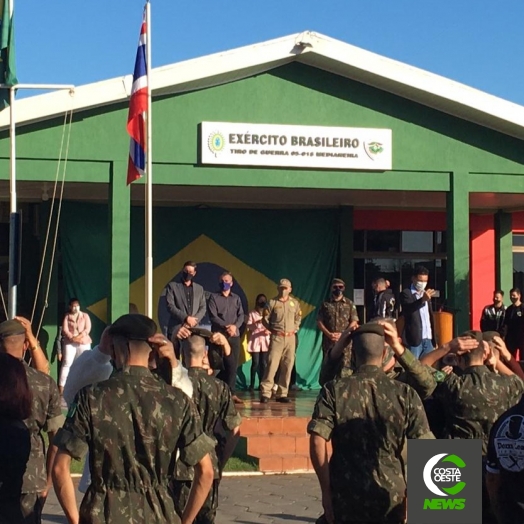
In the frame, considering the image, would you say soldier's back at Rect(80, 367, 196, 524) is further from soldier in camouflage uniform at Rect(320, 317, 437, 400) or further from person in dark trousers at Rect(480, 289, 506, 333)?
person in dark trousers at Rect(480, 289, 506, 333)

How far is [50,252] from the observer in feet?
57.1

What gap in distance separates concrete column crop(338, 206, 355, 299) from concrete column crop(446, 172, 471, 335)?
400 cm

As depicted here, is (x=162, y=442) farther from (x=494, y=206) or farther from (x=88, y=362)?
(x=494, y=206)

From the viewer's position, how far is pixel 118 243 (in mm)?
13648

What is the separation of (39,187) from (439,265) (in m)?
8.00

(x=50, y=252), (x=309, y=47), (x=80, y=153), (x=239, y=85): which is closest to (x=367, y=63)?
(x=309, y=47)

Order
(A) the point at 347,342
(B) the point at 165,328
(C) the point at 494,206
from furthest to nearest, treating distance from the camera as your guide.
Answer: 1. (C) the point at 494,206
2. (B) the point at 165,328
3. (A) the point at 347,342

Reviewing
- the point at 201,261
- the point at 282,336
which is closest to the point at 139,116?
the point at 282,336

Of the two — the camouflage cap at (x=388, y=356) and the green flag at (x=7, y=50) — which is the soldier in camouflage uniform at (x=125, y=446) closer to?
the camouflage cap at (x=388, y=356)

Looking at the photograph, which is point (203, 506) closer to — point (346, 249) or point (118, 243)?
point (118, 243)

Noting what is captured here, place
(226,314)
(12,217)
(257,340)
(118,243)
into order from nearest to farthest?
(12,217)
(118,243)
(226,314)
(257,340)

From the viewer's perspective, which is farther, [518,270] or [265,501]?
[518,270]

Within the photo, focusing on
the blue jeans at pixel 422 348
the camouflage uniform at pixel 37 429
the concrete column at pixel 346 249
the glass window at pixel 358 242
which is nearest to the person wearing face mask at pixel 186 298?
the blue jeans at pixel 422 348

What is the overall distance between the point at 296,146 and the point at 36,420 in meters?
8.90
